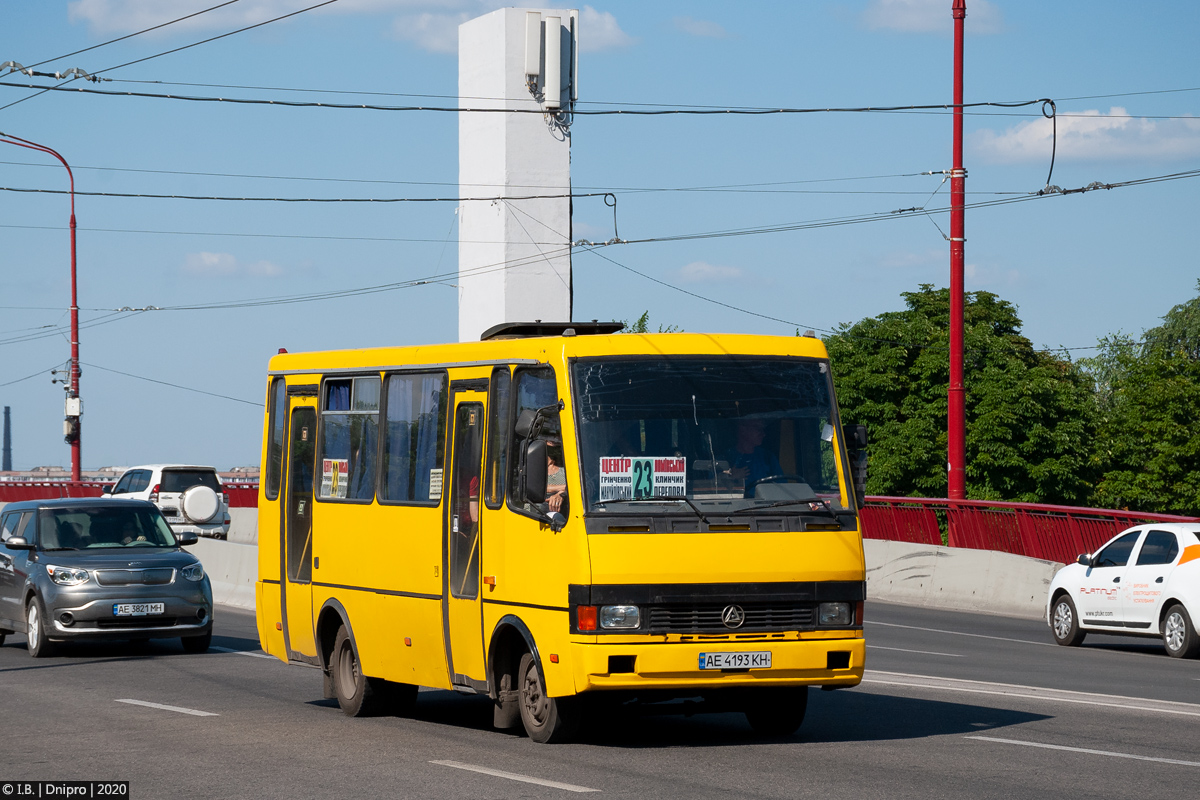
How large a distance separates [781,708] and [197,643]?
9459 millimetres

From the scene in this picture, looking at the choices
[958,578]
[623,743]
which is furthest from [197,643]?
[958,578]

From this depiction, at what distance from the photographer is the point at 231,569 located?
28078 mm

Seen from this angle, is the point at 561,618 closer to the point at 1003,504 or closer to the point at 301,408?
the point at 301,408

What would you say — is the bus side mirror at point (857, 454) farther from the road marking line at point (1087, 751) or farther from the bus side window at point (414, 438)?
the bus side window at point (414, 438)

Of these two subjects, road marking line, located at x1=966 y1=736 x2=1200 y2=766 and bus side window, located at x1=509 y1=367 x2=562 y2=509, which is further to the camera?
bus side window, located at x1=509 y1=367 x2=562 y2=509

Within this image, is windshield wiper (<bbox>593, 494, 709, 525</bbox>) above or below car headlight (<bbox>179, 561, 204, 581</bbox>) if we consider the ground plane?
above

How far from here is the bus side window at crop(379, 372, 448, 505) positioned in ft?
39.2

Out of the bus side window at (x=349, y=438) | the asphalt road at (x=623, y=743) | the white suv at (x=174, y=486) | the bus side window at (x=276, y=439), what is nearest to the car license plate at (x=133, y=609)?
the asphalt road at (x=623, y=743)

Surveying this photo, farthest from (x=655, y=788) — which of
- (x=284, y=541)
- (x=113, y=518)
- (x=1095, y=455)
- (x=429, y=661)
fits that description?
(x=1095, y=455)

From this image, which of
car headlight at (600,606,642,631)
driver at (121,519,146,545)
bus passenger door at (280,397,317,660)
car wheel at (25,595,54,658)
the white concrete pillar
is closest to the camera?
car headlight at (600,606,642,631)

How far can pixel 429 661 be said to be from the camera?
11789mm

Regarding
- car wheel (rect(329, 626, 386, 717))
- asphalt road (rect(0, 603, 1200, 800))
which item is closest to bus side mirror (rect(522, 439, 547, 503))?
asphalt road (rect(0, 603, 1200, 800))

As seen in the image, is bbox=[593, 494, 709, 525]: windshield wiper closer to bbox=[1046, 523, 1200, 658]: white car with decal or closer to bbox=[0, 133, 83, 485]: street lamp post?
bbox=[1046, 523, 1200, 658]: white car with decal

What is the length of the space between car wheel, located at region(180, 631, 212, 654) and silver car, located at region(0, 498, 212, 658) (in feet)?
0.04
